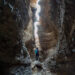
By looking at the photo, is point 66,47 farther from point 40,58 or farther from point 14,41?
point 40,58

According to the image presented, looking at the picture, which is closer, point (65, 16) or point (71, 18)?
point (71, 18)

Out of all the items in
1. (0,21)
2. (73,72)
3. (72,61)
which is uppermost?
(0,21)

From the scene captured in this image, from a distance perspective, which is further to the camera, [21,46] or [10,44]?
[21,46]

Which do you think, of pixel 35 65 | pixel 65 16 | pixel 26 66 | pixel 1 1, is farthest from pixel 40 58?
pixel 1 1

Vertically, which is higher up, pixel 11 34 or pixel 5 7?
pixel 5 7

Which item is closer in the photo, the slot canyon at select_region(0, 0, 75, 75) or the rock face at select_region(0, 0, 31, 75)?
the rock face at select_region(0, 0, 31, 75)

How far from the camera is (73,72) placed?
7367 mm

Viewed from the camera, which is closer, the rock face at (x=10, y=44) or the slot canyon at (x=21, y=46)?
the rock face at (x=10, y=44)

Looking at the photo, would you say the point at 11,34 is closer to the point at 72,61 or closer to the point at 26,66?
the point at 26,66

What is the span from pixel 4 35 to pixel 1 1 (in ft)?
4.05

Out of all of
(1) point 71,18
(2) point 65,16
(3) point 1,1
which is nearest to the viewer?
(3) point 1,1

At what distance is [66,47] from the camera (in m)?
7.93

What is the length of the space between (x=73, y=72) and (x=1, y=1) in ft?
18.0

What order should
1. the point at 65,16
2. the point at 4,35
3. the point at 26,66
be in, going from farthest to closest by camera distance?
the point at 65,16 < the point at 26,66 < the point at 4,35
